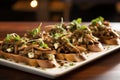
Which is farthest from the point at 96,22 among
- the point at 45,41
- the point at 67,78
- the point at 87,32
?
the point at 67,78

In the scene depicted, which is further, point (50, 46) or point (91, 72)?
point (50, 46)

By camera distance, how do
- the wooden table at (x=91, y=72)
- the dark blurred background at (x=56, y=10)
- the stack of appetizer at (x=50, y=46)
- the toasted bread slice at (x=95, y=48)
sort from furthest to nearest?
the dark blurred background at (x=56, y=10) → the toasted bread slice at (x=95, y=48) → the stack of appetizer at (x=50, y=46) → the wooden table at (x=91, y=72)

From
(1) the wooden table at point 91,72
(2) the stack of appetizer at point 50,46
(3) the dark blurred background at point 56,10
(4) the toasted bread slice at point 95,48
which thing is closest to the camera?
(1) the wooden table at point 91,72

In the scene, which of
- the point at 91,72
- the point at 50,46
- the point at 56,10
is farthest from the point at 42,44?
the point at 56,10

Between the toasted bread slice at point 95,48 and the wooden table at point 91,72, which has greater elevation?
the toasted bread slice at point 95,48

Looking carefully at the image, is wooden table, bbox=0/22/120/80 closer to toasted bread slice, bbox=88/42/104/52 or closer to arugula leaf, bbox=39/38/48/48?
toasted bread slice, bbox=88/42/104/52

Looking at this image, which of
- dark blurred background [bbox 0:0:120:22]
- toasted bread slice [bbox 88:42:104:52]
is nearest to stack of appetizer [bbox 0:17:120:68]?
toasted bread slice [bbox 88:42:104:52]

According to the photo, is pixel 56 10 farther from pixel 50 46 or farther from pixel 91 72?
pixel 91 72

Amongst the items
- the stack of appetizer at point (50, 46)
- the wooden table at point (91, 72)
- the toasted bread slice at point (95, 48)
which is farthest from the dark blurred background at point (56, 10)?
the wooden table at point (91, 72)

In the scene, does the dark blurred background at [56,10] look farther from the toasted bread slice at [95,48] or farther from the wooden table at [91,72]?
the wooden table at [91,72]
